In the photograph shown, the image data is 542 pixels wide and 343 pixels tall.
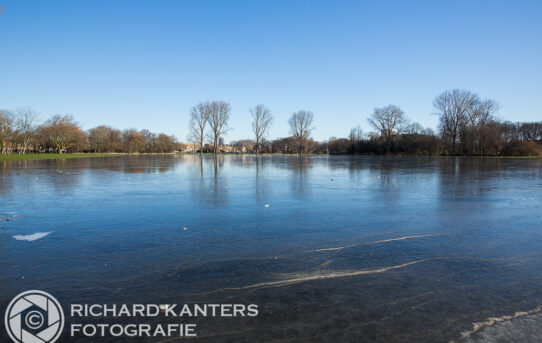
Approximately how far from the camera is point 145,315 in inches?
104

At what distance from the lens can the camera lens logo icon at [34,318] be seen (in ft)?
7.91

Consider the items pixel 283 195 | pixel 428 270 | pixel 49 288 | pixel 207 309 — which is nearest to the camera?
pixel 207 309

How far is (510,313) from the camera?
8.66ft

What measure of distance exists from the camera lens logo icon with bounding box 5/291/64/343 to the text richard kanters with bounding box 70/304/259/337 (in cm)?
13

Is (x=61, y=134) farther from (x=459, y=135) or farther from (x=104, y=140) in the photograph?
(x=459, y=135)

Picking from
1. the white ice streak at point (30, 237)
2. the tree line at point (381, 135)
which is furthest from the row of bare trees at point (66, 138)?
the white ice streak at point (30, 237)

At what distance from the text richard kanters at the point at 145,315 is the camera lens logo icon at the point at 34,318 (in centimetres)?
13

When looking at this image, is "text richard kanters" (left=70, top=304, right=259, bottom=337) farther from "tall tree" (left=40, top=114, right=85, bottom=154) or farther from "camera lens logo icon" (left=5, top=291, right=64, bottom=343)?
"tall tree" (left=40, top=114, right=85, bottom=154)

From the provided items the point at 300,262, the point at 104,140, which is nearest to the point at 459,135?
the point at 300,262

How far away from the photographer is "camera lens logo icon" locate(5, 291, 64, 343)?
7.91 ft

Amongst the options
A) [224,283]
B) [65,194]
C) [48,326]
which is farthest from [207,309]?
[65,194]

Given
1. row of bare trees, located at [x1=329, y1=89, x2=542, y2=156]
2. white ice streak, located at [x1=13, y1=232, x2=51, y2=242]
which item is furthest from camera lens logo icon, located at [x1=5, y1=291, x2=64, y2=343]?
row of bare trees, located at [x1=329, y1=89, x2=542, y2=156]

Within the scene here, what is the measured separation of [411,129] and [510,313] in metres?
78.8

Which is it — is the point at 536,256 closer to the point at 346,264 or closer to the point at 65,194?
the point at 346,264
